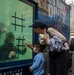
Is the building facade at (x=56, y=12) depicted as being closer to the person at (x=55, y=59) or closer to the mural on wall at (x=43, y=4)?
the mural on wall at (x=43, y=4)

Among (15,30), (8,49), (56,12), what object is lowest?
(8,49)

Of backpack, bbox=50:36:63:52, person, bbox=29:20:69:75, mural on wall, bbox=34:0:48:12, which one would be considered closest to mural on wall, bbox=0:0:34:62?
mural on wall, bbox=34:0:48:12

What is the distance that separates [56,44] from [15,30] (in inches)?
34.1

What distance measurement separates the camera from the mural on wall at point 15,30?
342 cm

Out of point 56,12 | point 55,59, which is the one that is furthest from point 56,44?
point 56,12

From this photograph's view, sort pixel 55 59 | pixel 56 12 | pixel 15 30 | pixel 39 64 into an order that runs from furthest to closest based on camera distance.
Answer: pixel 56 12, pixel 15 30, pixel 39 64, pixel 55 59

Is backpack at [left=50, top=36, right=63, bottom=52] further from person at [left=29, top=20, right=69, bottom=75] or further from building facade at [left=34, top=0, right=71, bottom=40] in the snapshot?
building facade at [left=34, top=0, right=71, bottom=40]

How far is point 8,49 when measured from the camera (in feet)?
11.5

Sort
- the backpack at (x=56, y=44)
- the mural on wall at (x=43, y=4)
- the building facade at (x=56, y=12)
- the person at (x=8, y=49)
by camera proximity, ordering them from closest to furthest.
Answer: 1. the backpack at (x=56, y=44)
2. the person at (x=8, y=49)
3. the mural on wall at (x=43, y=4)
4. the building facade at (x=56, y=12)

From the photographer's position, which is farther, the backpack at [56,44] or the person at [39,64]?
the person at [39,64]

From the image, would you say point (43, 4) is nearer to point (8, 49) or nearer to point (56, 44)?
point (8, 49)

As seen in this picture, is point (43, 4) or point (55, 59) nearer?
point (55, 59)

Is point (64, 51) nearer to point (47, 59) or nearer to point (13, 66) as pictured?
point (47, 59)

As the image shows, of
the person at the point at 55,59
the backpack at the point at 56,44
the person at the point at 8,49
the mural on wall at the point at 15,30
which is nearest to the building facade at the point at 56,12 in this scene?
the mural on wall at the point at 15,30
